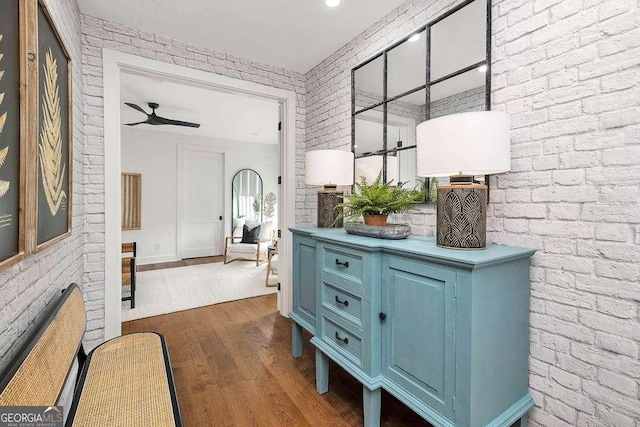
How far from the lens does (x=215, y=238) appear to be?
651 centimetres

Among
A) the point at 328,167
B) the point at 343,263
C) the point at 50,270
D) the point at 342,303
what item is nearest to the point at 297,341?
the point at 342,303

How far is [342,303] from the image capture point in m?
1.68

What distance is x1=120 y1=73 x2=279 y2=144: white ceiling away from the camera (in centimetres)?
369

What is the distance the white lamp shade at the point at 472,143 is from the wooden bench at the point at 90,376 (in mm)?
1473

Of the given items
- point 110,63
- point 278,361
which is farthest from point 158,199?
point 278,361

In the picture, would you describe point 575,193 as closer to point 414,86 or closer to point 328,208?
point 414,86

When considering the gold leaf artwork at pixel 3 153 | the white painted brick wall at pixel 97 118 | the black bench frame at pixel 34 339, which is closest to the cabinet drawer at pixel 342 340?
the black bench frame at pixel 34 339

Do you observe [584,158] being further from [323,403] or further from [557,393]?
[323,403]

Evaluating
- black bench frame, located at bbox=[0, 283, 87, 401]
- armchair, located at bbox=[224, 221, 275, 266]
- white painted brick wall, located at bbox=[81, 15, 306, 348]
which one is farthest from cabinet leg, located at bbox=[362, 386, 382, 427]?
armchair, located at bbox=[224, 221, 275, 266]

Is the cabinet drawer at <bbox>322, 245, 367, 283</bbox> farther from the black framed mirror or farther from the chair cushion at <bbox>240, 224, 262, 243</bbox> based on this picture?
the chair cushion at <bbox>240, 224, 262, 243</bbox>

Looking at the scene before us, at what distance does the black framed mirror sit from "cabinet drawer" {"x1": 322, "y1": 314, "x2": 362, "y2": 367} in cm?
104

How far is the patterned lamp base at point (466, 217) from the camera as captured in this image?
1.34 meters

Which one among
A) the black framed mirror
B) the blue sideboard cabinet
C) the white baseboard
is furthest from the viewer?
the white baseboard

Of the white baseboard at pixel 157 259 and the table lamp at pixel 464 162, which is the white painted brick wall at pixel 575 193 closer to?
the table lamp at pixel 464 162
